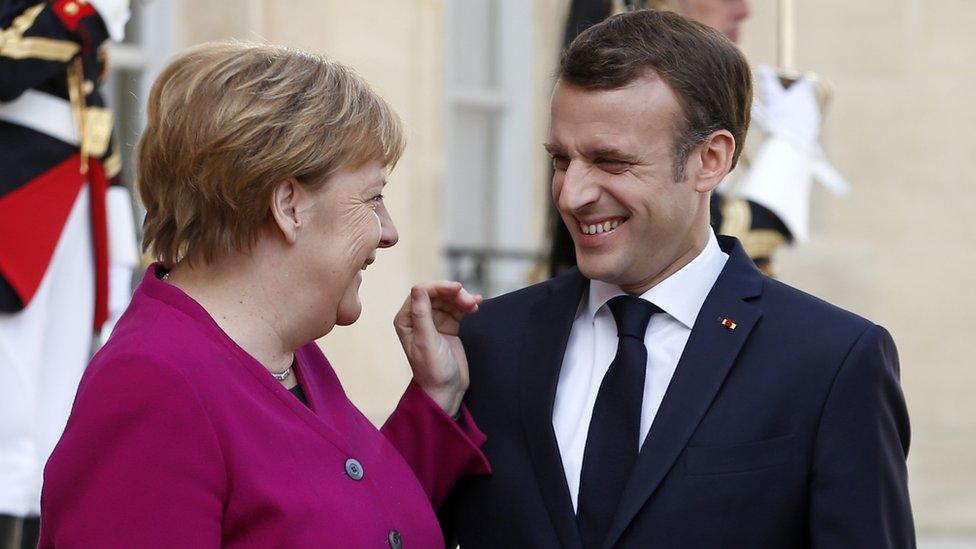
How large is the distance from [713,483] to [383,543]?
0.51 m

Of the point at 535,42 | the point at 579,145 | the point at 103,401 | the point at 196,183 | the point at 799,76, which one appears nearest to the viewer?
the point at 103,401

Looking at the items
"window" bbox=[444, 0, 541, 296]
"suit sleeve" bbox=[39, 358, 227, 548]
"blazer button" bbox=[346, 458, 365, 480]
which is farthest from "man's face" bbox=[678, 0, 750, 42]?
"window" bbox=[444, 0, 541, 296]

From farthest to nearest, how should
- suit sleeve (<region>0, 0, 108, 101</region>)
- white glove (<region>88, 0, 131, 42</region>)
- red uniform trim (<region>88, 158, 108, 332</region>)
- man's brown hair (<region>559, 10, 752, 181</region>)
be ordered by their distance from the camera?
red uniform trim (<region>88, 158, 108, 332</region>) < white glove (<region>88, 0, 131, 42</region>) < suit sleeve (<region>0, 0, 108, 101</region>) < man's brown hair (<region>559, 10, 752, 181</region>)

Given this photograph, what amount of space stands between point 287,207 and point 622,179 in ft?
1.76

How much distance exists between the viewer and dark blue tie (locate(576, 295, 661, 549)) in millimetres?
2543

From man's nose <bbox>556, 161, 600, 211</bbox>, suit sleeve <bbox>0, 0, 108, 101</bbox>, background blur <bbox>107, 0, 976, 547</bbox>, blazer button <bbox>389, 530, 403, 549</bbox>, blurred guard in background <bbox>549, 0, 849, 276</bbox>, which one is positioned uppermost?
man's nose <bbox>556, 161, 600, 211</bbox>

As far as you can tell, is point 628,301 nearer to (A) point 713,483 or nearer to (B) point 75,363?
(A) point 713,483

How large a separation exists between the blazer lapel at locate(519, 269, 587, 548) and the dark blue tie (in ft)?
0.10

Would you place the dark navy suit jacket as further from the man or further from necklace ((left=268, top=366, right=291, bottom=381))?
necklace ((left=268, top=366, right=291, bottom=381))

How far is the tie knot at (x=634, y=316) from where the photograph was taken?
264 cm

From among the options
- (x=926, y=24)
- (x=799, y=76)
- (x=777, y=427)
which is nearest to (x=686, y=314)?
(x=777, y=427)

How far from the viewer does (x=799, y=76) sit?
4871 mm

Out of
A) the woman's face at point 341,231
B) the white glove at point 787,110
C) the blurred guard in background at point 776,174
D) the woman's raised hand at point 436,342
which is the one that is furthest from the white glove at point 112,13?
the white glove at point 787,110

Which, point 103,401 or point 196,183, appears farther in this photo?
point 196,183
